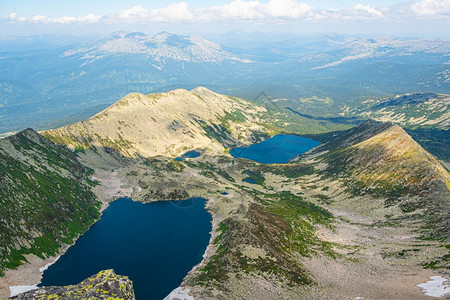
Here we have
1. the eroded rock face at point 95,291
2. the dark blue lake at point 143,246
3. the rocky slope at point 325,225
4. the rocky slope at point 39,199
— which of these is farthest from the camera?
the rocky slope at point 39,199

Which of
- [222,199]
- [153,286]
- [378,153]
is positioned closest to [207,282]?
[153,286]

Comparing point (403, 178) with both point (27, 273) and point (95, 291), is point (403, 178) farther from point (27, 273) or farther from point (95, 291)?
point (27, 273)

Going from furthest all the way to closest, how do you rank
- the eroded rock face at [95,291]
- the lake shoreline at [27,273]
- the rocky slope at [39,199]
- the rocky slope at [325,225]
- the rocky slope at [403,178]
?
the rocky slope at [403,178] < the rocky slope at [39,199] < the rocky slope at [325,225] < the lake shoreline at [27,273] < the eroded rock face at [95,291]

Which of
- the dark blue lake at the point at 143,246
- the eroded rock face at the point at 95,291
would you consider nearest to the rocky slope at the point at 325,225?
the dark blue lake at the point at 143,246

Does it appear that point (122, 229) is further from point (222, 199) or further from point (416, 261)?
point (416, 261)

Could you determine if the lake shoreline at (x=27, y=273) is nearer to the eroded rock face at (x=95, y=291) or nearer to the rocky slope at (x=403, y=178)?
the eroded rock face at (x=95, y=291)
